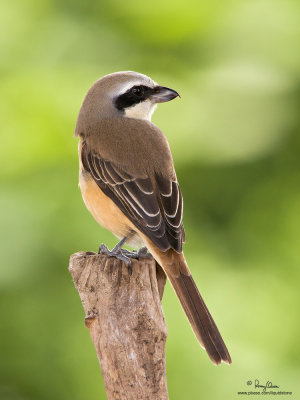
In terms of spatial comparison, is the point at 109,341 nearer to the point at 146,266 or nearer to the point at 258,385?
the point at 146,266

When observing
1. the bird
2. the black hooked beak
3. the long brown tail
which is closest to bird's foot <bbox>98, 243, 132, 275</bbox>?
the bird

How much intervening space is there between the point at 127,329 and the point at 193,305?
32 cm

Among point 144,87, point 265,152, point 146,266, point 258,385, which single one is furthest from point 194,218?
point 146,266

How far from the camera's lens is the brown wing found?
2904 mm

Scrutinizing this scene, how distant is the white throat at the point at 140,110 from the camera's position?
11.2 feet

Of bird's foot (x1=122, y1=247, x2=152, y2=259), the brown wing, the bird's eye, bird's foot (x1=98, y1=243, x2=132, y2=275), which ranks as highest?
the bird's eye

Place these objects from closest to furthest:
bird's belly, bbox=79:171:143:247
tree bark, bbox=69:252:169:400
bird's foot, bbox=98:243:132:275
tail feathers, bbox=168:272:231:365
Answer: 1. tree bark, bbox=69:252:169:400
2. tail feathers, bbox=168:272:231:365
3. bird's foot, bbox=98:243:132:275
4. bird's belly, bbox=79:171:143:247

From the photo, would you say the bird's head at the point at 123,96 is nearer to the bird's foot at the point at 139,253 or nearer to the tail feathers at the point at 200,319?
the bird's foot at the point at 139,253

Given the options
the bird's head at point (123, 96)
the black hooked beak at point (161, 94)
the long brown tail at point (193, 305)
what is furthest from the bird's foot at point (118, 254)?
the black hooked beak at point (161, 94)

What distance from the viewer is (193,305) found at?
9.14 ft

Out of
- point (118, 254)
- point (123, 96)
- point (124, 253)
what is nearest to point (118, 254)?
point (118, 254)

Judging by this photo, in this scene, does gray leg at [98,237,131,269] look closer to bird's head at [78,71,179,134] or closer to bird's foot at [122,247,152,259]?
bird's foot at [122,247,152,259]

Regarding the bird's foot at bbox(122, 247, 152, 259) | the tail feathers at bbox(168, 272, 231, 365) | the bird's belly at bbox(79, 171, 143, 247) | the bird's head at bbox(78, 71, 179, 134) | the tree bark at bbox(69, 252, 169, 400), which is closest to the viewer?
the tree bark at bbox(69, 252, 169, 400)

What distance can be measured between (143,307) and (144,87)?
121 centimetres
